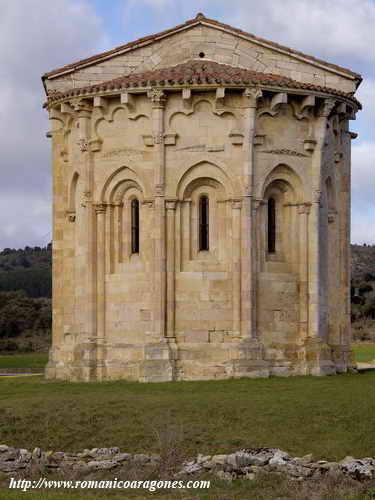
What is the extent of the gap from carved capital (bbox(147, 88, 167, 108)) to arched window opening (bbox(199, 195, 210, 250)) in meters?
2.94

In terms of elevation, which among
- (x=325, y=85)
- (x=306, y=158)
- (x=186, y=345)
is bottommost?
(x=186, y=345)

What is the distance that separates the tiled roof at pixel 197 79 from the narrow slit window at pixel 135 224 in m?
3.44

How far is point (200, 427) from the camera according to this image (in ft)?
71.3

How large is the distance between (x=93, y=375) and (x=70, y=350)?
1743mm

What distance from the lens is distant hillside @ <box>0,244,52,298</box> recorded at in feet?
287

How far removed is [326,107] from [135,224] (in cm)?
660

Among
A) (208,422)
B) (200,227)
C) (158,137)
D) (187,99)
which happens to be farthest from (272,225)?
(208,422)

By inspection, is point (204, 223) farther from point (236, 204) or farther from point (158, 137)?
point (158, 137)

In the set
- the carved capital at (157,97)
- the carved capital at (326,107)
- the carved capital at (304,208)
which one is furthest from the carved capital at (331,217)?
the carved capital at (157,97)

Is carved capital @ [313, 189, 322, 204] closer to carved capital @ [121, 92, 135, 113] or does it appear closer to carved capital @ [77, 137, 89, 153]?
carved capital @ [121, 92, 135, 113]

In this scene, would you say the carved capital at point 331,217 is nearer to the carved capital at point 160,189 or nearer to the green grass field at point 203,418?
the carved capital at point 160,189

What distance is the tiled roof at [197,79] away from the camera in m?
29.3

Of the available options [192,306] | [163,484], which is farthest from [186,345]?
[163,484]

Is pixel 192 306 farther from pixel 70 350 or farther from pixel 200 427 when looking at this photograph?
pixel 200 427
